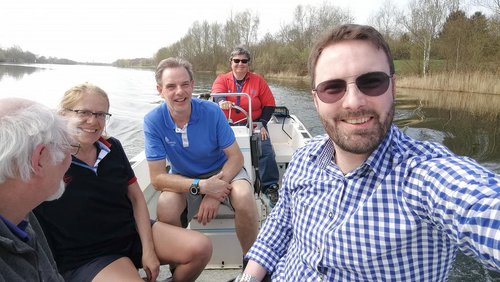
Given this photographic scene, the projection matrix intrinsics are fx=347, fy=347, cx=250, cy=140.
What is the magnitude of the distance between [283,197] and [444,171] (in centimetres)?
60

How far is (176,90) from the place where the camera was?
6.95ft

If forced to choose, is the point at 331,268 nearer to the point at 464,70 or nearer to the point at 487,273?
the point at 487,273

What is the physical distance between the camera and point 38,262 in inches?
38.7

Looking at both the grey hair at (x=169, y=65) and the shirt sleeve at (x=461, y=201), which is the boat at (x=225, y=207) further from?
the shirt sleeve at (x=461, y=201)

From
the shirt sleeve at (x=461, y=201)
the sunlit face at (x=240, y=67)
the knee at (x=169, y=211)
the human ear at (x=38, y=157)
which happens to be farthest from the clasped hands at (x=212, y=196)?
the sunlit face at (x=240, y=67)

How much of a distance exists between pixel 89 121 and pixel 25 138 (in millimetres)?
741

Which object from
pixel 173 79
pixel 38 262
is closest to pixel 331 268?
pixel 38 262

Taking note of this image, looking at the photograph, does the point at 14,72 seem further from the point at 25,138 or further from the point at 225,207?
the point at 25,138

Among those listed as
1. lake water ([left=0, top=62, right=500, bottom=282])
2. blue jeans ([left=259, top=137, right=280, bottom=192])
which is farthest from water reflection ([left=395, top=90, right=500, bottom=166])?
blue jeans ([left=259, top=137, right=280, bottom=192])


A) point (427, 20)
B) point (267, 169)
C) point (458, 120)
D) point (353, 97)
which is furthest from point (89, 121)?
point (427, 20)

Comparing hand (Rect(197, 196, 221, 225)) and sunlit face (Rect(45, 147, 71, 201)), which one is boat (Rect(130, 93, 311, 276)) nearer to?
hand (Rect(197, 196, 221, 225))

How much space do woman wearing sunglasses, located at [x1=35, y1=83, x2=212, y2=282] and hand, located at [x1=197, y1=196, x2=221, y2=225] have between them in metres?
0.27

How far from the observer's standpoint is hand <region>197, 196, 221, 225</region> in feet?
6.54

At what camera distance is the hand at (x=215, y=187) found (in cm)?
196
